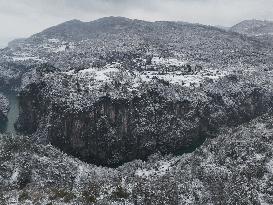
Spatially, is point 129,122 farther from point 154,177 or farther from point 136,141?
point 154,177

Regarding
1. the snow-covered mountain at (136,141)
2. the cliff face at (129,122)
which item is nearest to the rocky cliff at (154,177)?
the snow-covered mountain at (136,141)

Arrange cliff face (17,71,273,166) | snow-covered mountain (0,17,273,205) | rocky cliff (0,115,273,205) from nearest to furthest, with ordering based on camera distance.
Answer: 1. rocky cliff (0,115,273,205)
2. snow-covered mountain (0,17,273,205)
3. cliff face (17,71,273,166)

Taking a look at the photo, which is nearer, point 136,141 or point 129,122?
point 136,141

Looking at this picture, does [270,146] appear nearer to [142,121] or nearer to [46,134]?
[142,121]

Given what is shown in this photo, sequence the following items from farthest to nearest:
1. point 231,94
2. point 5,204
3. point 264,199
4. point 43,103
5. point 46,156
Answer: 1. point 231,94
2. point 43,103
3. point 46,156
4. point 264,199
5. point 5,204

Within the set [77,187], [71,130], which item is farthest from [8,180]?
[71,130]

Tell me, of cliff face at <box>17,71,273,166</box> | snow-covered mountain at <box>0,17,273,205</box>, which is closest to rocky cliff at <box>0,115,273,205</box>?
snow-covered mountain at <box>0,17,273,205</box>

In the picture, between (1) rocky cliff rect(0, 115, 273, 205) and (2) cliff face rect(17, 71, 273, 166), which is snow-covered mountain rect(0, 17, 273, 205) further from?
(2) cliff face rect(17, 71, 273, 166)

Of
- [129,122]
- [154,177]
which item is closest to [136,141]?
[129,122]

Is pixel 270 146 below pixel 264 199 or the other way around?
the other way around
